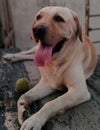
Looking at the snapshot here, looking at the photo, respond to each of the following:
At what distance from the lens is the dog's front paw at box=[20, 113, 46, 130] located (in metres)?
1.67

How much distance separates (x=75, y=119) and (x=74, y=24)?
1.80 feet

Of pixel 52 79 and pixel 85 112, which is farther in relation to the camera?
pixel 52 79

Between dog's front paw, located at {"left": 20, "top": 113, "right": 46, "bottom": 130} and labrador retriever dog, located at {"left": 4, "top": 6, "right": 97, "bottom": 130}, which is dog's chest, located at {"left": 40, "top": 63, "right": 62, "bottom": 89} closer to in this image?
labrador retriever dog, located at {"left": 4, "top": 6, "right": 97, "bottom": 130}

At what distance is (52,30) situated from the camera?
1.87m

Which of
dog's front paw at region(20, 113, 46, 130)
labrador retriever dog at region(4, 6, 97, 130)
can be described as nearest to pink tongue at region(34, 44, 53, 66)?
labrador retriever dog at region(4, 6, 97, 130)

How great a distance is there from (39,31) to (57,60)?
9.7 inches

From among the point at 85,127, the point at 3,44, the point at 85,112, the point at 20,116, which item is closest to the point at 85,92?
the point at 85,112

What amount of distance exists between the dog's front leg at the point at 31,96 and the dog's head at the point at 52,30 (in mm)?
198

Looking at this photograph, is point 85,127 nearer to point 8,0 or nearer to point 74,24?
point 74,24

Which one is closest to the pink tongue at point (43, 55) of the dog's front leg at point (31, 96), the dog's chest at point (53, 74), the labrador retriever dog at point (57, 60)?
the labrador retriever dog at point (57, 60)

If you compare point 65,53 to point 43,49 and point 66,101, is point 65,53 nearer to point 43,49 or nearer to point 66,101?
point 43,49

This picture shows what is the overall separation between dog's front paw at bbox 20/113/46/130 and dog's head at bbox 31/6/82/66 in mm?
352

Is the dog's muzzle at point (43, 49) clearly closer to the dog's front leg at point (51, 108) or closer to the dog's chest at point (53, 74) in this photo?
the dog's chest at point (53, 74)

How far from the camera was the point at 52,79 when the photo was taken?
205 cm
